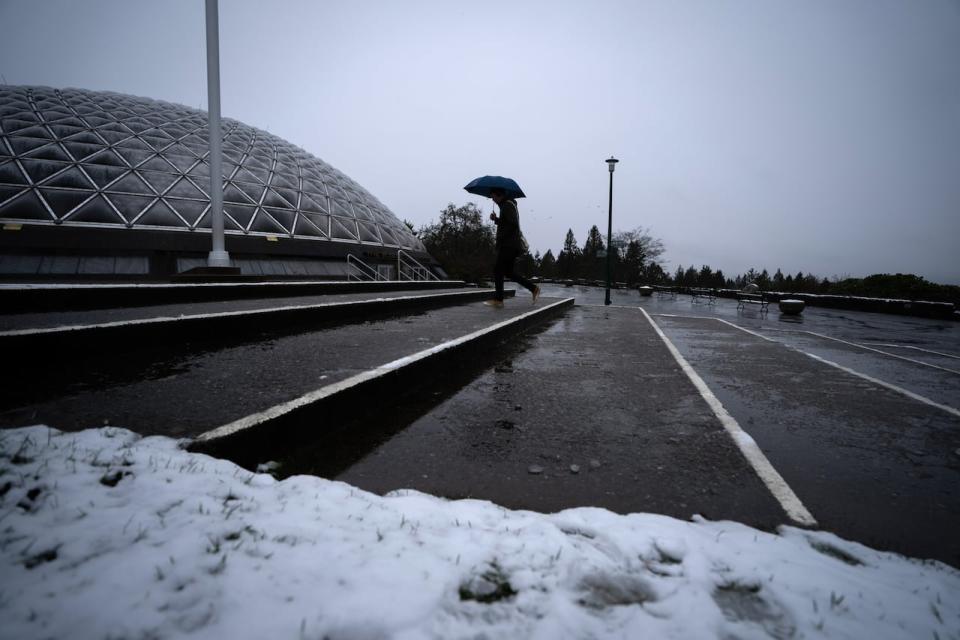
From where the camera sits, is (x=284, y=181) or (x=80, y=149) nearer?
(x=80, y=149)

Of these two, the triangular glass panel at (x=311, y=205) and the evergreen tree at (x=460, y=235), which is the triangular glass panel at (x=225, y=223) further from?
the evergreen tree at (x=460, y=235)

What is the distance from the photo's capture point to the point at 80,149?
59.6 feet

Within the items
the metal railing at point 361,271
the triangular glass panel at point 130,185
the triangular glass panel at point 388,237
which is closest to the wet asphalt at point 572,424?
the metal railing at point 361,271

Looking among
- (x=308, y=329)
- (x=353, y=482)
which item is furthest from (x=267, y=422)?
(x=308, y=329)

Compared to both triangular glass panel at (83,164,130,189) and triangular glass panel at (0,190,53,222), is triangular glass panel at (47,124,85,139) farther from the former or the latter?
triangular glass panel at (0,190,53,222)

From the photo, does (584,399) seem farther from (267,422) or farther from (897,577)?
(267,422)

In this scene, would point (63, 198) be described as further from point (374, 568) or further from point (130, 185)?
point (374, 568)

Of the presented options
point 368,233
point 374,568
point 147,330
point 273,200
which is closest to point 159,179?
point 273,200

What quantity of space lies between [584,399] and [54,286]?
597 centimetres

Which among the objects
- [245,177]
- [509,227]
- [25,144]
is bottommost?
[509,227]

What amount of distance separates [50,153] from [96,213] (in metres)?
5.11

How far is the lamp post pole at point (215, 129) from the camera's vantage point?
926 centimetres

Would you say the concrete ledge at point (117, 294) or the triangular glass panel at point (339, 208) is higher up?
the triangular glass panel at point (339, 208)

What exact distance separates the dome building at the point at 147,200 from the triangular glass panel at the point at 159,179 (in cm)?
9
